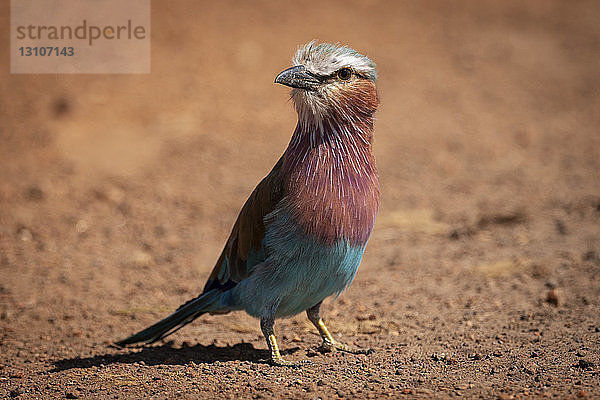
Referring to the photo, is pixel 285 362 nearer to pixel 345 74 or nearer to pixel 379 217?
pixel 345 74

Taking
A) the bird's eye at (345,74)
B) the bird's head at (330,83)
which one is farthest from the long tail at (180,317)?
the bird's eye at (345,74)

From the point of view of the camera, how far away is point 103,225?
9227mm

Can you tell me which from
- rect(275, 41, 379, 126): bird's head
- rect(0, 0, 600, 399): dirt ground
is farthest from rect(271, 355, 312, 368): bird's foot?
rect(275, 41, 379, 126): bird's head

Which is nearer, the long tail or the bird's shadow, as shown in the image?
the bird's shadow

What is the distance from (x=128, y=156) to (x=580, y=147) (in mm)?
7119

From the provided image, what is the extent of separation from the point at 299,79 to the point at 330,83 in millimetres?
216

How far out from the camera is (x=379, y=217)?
9320mm

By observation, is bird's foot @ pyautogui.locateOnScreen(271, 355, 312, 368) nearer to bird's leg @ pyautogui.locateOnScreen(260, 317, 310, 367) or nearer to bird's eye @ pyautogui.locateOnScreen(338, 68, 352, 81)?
bird's leg @ pyautogui.locateOnScreen(260, 317, 310, 367)

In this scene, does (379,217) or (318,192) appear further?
(379,217)

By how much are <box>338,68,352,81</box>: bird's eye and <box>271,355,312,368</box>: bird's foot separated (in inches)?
76.8

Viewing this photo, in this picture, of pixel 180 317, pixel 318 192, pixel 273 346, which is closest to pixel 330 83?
pixel 318 192

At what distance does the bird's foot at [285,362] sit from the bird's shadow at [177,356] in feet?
0.31
